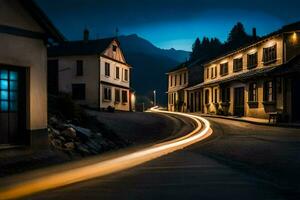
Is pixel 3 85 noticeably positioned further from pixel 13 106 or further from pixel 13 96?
pixel 13 106

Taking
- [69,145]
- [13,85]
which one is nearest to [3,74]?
[13,85]

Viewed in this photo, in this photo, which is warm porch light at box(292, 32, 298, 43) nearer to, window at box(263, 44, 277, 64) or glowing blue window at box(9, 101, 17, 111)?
window at box(263, 44, 277, 64)

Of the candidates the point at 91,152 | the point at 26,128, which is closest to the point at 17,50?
the point at 26,128

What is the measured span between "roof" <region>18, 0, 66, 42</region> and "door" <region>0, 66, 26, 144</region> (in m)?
1.71

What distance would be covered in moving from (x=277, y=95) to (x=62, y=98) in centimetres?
1697

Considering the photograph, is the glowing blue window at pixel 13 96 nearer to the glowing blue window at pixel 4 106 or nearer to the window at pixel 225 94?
the glowing blue window at pixel 4 106

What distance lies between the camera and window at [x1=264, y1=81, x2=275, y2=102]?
31359mm

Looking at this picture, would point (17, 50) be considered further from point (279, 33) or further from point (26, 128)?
point (279, 33)

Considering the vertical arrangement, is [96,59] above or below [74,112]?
above

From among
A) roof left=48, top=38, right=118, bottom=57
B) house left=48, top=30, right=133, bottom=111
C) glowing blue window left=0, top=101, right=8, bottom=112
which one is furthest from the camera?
roof left=48, top=38, right=118, bottom=57

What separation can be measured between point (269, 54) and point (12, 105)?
84.3 feet

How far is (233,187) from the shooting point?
24.5ft

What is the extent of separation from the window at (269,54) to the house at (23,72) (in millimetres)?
23016

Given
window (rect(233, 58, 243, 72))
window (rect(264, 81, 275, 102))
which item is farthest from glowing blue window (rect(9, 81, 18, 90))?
window (rect(233, 58, 243, 72))
